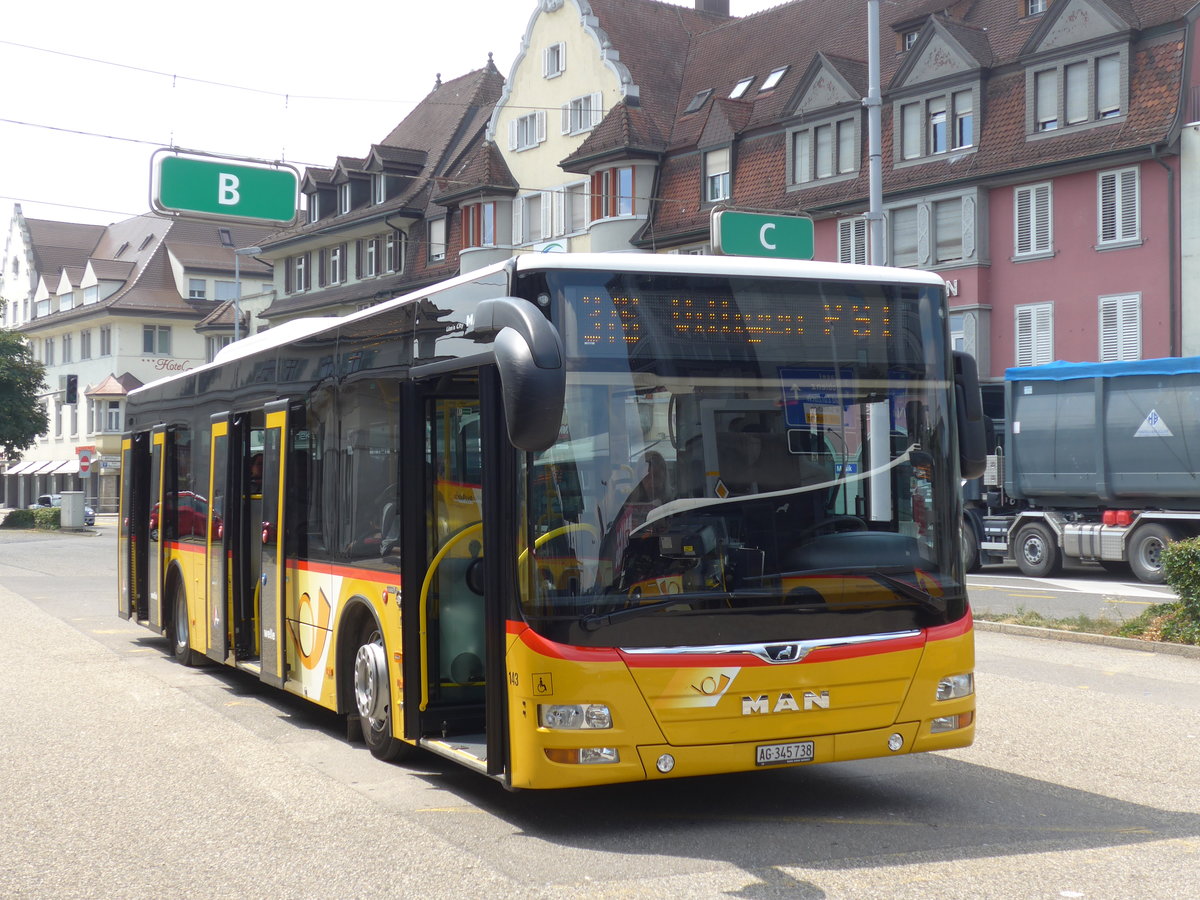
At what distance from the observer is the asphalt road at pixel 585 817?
6336 millimetres

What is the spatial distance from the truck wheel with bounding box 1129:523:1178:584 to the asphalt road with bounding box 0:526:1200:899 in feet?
42.6

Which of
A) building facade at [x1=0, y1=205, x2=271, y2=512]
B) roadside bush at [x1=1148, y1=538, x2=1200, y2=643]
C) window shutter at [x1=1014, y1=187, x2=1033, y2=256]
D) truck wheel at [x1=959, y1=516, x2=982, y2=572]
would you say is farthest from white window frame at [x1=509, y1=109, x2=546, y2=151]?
roadside bush at [x1=1148, y1=538, x2=1200, y2=643]

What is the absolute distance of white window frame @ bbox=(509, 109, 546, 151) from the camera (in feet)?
166

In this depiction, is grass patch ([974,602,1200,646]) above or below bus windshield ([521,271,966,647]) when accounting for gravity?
below

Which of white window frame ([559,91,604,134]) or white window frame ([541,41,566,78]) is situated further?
white window frame ([541,41,566,78])

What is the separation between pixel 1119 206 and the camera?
34.0 metres

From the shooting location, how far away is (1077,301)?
34.9m

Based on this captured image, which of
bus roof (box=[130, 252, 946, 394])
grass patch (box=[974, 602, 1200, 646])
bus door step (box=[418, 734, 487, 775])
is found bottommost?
grass patch (box=[974, 602, 1200, 646])

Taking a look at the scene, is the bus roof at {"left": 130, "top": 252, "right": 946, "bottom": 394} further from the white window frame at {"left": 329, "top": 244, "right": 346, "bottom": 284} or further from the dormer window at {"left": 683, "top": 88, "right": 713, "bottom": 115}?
the white window frame at {"left": 329, "top": 244, "right": 346, "bottom": 284}

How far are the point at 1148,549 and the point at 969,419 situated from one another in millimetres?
17611

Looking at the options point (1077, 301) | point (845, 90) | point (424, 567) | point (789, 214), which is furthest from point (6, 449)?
point (424, 567)

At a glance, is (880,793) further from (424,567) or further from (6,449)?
(6,449)

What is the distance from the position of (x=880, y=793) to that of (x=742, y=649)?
5.46ft

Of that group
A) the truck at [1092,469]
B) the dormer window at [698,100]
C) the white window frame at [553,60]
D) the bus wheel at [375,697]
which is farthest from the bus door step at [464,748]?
the white window frame at [553,60]
